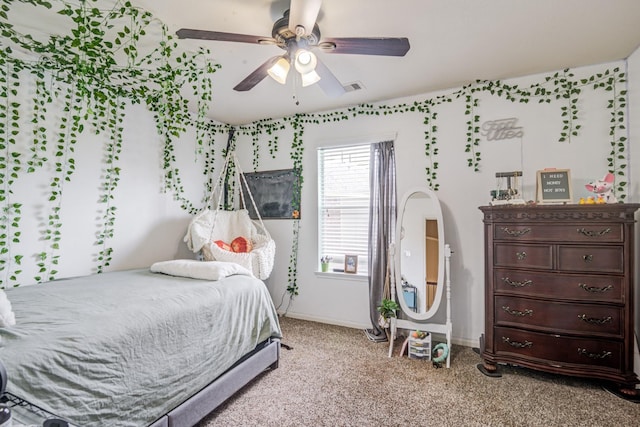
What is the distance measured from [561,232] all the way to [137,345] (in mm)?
2718

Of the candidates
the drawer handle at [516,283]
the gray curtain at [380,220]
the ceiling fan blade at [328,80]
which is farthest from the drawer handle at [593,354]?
the ceiling fan blade at [328,80]

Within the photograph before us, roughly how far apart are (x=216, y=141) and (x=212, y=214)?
1.07 metres

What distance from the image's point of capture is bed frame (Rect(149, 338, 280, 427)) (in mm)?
1580

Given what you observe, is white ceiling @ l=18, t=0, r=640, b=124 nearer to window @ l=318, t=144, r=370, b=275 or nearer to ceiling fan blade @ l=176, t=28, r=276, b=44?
ceiling fan blade @ l=176, t=28, r=276, b=44

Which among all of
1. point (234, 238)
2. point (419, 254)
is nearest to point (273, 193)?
point (234, 238)

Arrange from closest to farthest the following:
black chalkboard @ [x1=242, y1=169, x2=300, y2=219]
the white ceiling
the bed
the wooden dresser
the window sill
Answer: the bed < the white ceiling < the wooden dresser < the window sill < black chalkboard @ [x1=242, y1=169, x2=300, y2=219]

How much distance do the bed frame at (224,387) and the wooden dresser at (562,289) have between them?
5.51 ft

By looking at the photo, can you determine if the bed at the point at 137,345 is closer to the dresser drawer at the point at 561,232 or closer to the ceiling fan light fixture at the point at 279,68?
the ceiling fan light fixture at the point at 279,68

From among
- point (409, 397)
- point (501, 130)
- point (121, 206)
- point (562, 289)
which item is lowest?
point (409, 397)

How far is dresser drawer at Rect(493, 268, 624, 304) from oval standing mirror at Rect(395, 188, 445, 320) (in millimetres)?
536

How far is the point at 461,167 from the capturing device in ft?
9.50

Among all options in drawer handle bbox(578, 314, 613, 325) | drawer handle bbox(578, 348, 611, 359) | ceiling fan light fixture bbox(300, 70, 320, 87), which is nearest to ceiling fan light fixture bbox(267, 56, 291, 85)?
ceiling fan light fixture bbox(300, 70, 320, 87)

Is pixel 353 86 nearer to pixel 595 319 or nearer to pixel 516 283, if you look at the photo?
pixel 516 283

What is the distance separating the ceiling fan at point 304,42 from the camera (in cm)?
150
